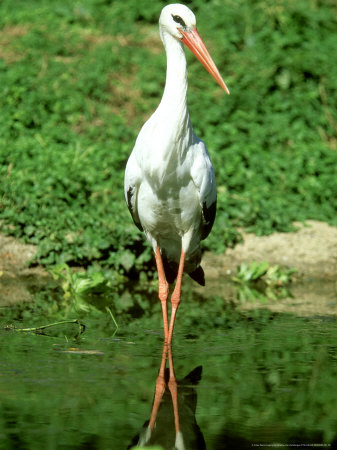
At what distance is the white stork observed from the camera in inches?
221

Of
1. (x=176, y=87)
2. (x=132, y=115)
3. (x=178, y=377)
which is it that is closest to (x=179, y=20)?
(x=176, y=87)

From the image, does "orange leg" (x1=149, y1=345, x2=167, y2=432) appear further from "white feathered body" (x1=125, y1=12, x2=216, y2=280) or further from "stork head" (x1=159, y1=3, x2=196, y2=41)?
"stork head" (x1=159, y1=3, x2=196, y2=41)

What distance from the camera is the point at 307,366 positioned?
5082mm

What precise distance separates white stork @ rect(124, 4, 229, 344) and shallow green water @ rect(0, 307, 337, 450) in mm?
487

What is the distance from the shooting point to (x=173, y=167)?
18.7 ft

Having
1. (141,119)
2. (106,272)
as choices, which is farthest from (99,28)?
(106,272)

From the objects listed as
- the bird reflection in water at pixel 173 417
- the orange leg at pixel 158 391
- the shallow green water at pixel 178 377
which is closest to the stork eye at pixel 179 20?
the shallow green water at pixel 178 377

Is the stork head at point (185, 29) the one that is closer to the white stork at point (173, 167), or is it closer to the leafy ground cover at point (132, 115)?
the white stork at point (173, 167)

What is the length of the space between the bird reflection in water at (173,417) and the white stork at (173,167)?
97cm

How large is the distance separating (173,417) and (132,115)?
6.80 m

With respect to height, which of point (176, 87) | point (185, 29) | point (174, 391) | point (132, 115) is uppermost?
point (185, 29)

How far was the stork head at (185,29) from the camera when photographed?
579 centimetres

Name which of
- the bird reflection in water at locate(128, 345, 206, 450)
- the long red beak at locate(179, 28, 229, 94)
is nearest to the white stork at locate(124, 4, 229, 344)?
the long red beak at locate(179, 28, 229, 94)

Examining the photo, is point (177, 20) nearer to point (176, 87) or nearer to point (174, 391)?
point (176, 87)
